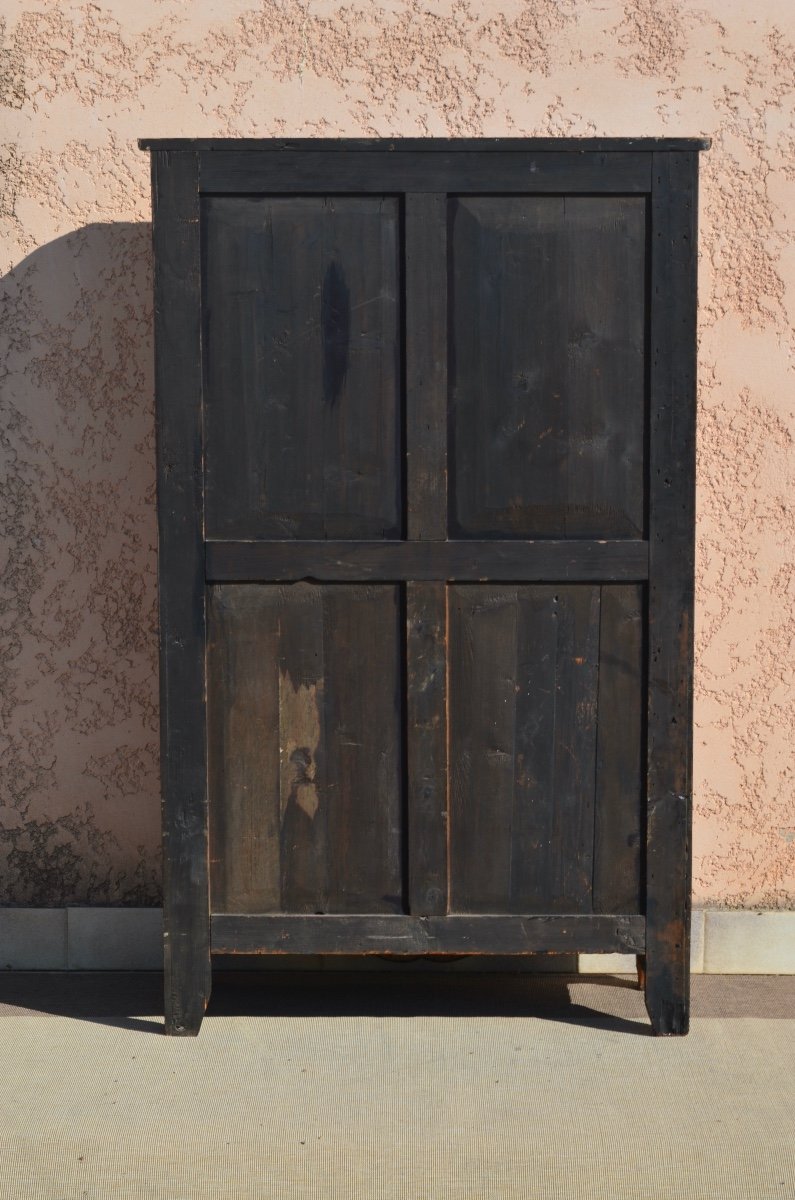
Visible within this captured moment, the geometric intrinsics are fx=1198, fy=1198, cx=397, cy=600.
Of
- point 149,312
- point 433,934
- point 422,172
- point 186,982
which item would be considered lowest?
point 186,982

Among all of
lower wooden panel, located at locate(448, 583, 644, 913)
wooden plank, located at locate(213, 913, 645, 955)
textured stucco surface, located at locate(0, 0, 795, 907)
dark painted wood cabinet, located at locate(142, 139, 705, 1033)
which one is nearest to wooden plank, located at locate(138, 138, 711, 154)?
dark painted wood cabinet, located at locate(142, 139, 705, 1033)

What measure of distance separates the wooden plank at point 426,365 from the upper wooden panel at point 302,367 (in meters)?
0.05

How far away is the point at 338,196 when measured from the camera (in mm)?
3410

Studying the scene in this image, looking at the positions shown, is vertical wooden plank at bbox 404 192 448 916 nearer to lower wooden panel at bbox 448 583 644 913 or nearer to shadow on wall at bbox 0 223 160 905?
lower wooden panel at bbox 448 583 644 913

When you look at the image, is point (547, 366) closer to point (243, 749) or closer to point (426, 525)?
point (426, 525)

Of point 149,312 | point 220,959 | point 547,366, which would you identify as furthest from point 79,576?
point 547,366

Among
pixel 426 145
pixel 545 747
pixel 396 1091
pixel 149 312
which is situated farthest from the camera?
pixel 149 312

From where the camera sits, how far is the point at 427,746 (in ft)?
11.4

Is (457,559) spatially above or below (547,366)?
below

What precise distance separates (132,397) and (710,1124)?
2.83m

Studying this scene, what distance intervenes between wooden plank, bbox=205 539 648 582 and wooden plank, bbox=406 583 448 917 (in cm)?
8

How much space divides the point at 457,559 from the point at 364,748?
615mm

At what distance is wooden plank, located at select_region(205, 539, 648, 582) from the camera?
343cm

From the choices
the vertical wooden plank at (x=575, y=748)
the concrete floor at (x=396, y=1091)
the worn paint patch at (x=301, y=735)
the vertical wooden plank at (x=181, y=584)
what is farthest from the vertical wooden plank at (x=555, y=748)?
the vertical wooden plank at (x=181, y=584)
